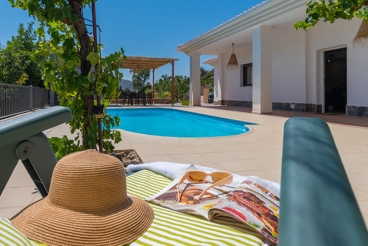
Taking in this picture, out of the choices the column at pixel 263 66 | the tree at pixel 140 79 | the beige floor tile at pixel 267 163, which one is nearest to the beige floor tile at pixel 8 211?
the beige floor tile at pixel 267 163

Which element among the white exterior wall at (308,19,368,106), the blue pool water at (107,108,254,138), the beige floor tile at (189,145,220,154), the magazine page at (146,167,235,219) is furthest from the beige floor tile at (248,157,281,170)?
the white exterior wall at (308,19,368,106)

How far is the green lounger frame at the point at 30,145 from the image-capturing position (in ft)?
4.16

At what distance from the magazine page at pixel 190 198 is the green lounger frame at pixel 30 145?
67 cm

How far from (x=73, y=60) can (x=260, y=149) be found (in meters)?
2.98

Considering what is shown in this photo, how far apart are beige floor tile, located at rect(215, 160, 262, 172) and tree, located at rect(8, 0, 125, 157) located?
154 centimetres

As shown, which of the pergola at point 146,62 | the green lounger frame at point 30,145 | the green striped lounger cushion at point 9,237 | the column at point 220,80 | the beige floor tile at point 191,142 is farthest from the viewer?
the column at point 220,80

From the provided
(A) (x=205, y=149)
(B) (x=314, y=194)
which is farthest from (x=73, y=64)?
(B) (x=314, y=194)

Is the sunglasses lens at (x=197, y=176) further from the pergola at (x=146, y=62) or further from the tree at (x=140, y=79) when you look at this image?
the tree at (x=140, y=79)

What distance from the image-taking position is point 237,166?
11.8 ft

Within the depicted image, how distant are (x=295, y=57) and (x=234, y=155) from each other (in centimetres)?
858

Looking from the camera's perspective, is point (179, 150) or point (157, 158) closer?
point (157, 158)

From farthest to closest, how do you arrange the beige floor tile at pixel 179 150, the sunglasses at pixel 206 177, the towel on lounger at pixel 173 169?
the beige floor tile at pixel 179 150 < the towel on lounger at pixel 173 169 < the sunglasses at pixel 206 177

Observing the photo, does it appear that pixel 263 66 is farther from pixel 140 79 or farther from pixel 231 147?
pixel 140 79

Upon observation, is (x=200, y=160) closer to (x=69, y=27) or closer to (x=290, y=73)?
(x=69, y=27)
